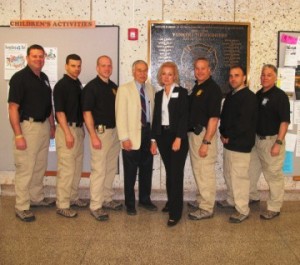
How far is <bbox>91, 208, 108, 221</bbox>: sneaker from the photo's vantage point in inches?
141

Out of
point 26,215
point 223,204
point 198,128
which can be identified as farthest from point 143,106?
point 26,215

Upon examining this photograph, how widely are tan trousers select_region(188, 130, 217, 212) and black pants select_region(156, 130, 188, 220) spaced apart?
8.0 inches

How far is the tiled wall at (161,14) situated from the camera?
13.9 feet

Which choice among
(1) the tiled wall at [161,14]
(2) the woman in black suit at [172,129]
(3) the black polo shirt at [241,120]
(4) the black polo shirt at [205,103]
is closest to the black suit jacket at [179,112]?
(2) the woman in black suit at [172,129]

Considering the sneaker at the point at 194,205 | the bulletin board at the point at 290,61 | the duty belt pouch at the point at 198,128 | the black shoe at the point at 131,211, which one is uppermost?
the bulletin board at the point at 290,61

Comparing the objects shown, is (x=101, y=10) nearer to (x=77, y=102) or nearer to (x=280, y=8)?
(x=77, y=102)

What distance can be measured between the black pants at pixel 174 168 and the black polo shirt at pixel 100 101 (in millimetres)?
578

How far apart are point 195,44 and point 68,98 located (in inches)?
65.9

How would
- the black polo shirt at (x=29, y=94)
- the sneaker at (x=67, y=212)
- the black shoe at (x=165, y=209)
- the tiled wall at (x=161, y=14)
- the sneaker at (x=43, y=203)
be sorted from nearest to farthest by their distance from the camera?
the black polo shirt at (x=29, y=94)
the sneaker at (x=67, y=212)
the black shoe at (x=165, y=209)
the sneaker at (x=43, y=203)
the tiled wall at (x=161, y=14)

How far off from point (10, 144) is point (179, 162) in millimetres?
2235

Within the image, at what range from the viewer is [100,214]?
3613 millimetres

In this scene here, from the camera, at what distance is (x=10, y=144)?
14.5 feet

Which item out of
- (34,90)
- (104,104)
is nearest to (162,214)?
(104,104)

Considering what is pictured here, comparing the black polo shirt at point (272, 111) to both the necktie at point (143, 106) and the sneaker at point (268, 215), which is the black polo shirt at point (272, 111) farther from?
the necktie at point (143, 106)
